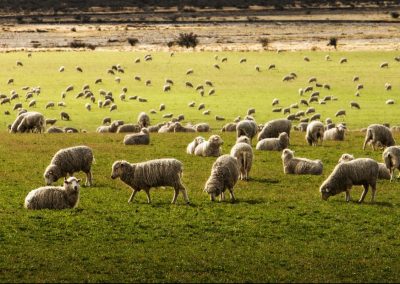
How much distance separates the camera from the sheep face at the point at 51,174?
21.1 metres

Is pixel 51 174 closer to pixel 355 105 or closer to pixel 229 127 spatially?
pixel 229 127

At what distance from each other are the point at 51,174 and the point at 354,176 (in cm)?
711

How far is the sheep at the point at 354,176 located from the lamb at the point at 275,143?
7.91 meters

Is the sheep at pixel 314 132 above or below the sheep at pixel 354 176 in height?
above

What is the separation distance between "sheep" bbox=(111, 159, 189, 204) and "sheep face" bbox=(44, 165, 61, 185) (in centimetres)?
246

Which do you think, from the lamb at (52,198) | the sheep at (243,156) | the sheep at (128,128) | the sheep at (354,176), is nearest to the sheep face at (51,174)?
the lamb at (52,198)

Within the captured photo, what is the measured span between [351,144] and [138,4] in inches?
4666

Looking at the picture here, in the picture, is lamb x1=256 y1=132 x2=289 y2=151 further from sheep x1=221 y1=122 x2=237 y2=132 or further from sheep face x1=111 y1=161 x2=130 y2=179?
sheep face x1=111 y1=161 x2=130 y2=179

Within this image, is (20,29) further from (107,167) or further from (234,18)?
(107,167)

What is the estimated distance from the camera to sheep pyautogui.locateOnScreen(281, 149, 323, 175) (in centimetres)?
2330

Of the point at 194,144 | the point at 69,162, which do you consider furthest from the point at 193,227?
the point at 194,144

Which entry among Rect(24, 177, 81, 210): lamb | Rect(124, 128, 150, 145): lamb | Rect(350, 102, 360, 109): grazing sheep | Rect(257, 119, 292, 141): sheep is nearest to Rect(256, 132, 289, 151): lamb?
Rect(257, 119, 292, 141): sheep

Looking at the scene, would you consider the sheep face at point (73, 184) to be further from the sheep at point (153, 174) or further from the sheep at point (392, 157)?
the sheep at point (392, 157)

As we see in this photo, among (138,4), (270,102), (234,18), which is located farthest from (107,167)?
(138,4)
